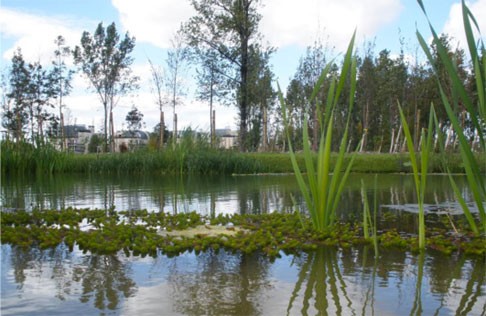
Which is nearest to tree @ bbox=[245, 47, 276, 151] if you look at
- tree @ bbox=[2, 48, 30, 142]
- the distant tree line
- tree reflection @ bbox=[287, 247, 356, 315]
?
the distant tree line

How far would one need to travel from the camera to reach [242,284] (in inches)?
77.2

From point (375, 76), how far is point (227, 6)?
6.07m

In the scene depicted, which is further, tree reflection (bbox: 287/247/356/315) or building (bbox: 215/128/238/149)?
building (bbox: 215/128/238/149)

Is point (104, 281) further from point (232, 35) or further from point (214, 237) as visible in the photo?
point (232, 35)

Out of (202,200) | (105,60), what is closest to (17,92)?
(105,60)

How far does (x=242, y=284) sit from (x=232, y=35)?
15.9m

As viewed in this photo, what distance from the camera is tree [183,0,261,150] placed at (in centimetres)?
1672

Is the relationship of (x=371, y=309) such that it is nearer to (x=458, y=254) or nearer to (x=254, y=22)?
(x=458, y=254)

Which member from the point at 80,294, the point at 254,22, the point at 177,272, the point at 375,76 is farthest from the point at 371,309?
the point at 375,76

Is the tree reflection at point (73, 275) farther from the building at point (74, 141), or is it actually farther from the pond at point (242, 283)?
the building at point (74, 141)

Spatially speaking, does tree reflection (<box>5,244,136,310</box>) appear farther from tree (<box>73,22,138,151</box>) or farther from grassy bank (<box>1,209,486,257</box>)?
tree (<box>73,22,138,151</box>)

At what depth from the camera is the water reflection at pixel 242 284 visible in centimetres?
168

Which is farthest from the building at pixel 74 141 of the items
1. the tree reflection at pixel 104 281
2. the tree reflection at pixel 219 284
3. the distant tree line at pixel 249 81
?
the tree reflection at pixel 219 284

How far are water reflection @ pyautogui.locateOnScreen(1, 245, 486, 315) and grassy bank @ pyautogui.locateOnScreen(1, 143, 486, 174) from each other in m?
7.65
